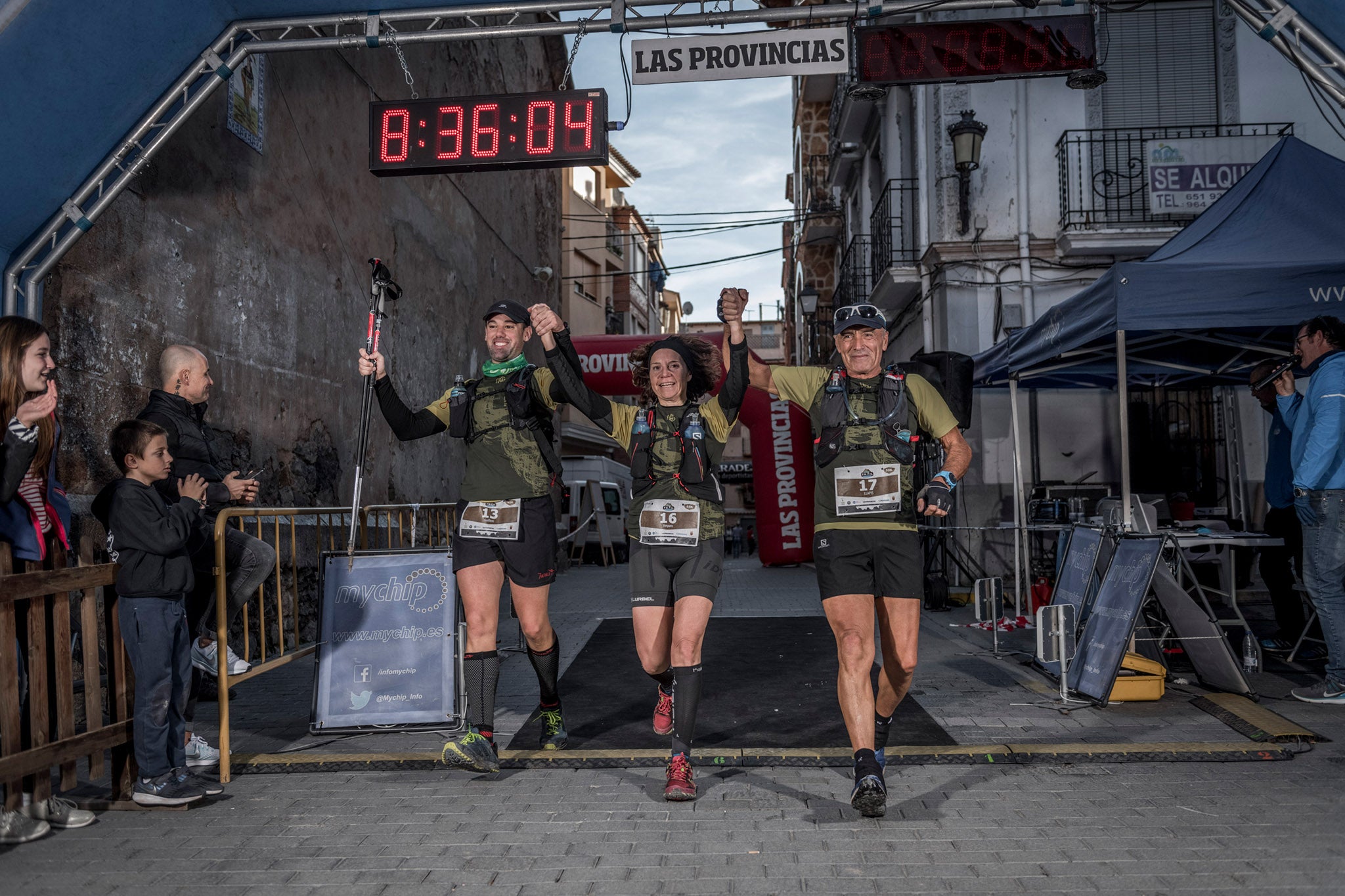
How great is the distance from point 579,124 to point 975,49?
3036 millimetres

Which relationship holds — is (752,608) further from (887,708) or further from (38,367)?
(38,367)

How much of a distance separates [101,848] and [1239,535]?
700cm

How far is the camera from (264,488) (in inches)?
359

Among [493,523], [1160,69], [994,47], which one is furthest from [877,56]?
[1160,69]

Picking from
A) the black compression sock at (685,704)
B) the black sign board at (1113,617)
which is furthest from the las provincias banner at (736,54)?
the black compression sock at (685,704)

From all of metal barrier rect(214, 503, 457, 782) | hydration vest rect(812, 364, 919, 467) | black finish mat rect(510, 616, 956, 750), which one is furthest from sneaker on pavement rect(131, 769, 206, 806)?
hydration vest rect(812, 364, 919, 467)

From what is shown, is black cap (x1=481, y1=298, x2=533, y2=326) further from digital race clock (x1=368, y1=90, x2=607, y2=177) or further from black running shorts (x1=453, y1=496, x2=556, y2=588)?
digital race clock (x1=368, y1=90, x2=607, y2=177)

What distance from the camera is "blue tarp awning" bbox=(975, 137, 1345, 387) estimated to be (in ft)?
22.2

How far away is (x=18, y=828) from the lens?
398 cm

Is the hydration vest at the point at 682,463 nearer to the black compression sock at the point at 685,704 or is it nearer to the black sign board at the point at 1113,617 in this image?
the black compression sock at the point at 685,704

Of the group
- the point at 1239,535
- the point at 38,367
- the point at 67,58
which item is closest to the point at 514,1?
the point at 67,58

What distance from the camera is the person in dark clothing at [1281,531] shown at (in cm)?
781

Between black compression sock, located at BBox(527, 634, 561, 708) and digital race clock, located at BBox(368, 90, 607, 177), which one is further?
digital race clock, located at BBox(368, 90, 607, 177)

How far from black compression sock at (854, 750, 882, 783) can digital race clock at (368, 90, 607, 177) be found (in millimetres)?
4496
